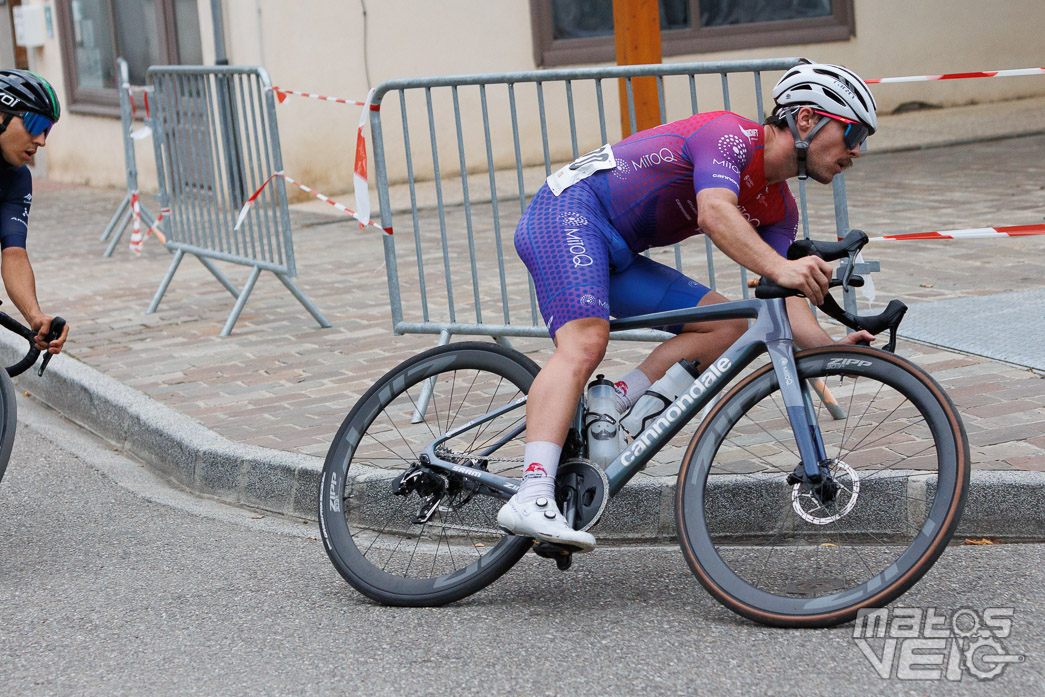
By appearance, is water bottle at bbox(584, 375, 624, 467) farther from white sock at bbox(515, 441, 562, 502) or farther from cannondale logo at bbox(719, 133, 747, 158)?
cannondale logo at bbox(719, 133, 747, 158)

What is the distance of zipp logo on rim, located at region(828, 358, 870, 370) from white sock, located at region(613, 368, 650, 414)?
610mm

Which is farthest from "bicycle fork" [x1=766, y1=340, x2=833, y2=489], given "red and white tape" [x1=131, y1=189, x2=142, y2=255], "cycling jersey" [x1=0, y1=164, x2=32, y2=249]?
"red and white tape" [x1=131, y1=189, x2=142, y2=255]

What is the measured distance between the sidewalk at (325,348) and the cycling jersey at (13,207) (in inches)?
43.3

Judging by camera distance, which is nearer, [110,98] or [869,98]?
[869,98]

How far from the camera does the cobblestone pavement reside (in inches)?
216

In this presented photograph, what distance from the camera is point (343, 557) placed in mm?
4059

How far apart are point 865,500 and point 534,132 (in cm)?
1028

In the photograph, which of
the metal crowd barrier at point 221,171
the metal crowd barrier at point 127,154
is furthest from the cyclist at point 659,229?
the metal crowd barrier at point 127,154

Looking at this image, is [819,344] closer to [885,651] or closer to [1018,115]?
[885,651]

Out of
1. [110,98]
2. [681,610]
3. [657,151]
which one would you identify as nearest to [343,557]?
[681,610]

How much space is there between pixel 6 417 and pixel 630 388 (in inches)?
79.2

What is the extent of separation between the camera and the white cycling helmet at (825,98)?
3686 millimetres

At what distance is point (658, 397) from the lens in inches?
157

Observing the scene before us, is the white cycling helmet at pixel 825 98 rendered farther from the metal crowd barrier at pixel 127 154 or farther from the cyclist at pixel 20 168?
the metal crowd barrier at pixel 127 154
